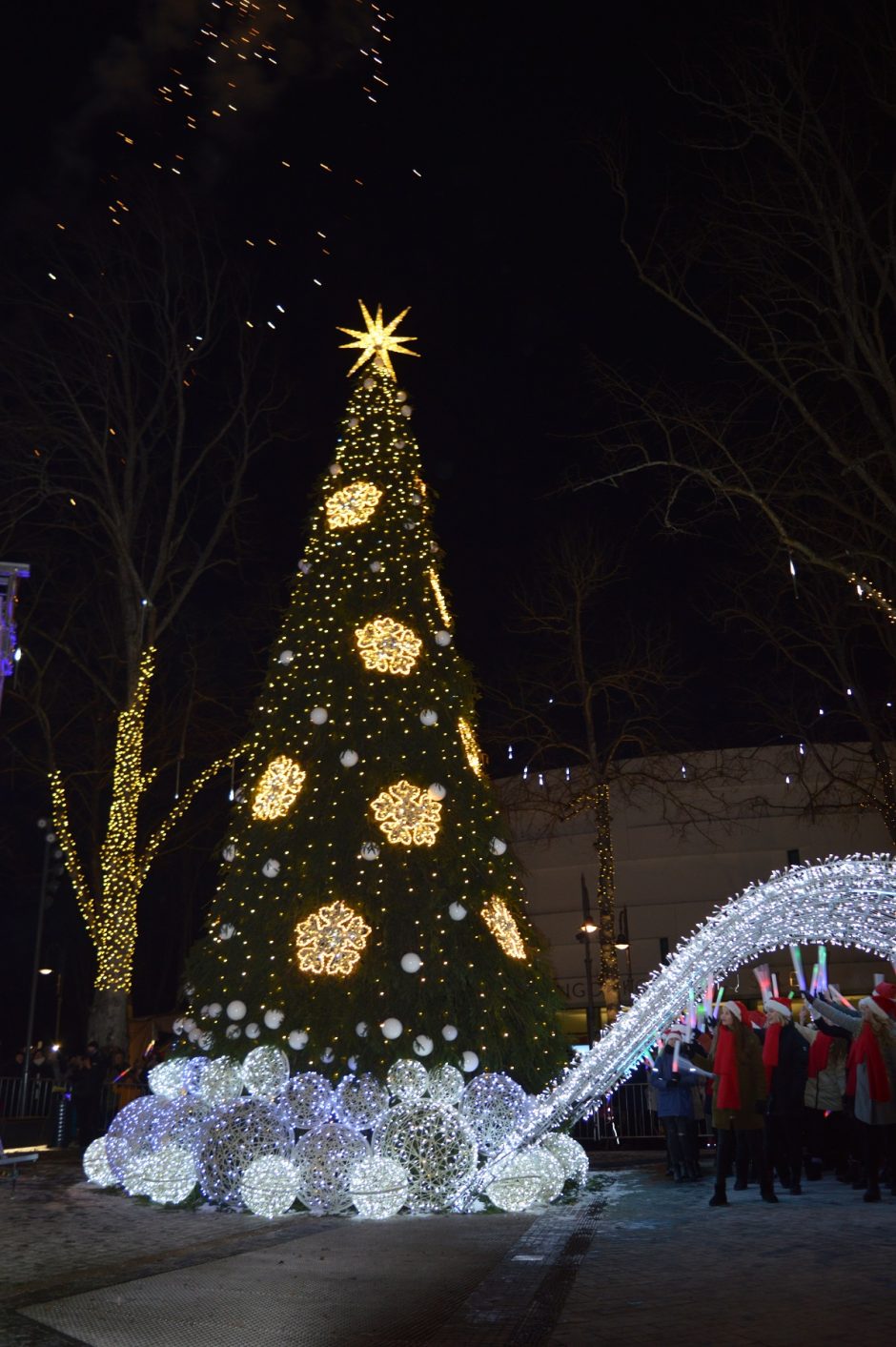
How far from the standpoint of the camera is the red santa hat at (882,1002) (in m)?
10.9

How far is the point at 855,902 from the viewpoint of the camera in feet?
32.1

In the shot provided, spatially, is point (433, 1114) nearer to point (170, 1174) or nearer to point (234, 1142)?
point (234, 1142)

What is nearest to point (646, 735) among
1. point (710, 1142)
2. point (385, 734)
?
point (710, 1142)

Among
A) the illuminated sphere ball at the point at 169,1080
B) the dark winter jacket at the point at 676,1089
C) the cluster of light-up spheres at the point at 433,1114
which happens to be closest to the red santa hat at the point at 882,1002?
the cluster of light-up spheres at the point at 433,1114

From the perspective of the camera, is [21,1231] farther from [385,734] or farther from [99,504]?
[99,504]

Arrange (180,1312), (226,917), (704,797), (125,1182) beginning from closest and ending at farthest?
(180,1312), (125,1182), (226,917), (704,797)

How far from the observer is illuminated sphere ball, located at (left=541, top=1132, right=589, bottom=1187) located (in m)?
10.8

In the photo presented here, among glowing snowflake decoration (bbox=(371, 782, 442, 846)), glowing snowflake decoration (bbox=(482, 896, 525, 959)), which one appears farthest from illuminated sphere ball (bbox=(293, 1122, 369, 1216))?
glowing snowflake decoration (bbox=(371, 782, 442, 846))

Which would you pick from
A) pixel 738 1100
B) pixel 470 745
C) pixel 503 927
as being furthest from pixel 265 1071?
pixel 738 1100

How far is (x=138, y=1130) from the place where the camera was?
10.9 m

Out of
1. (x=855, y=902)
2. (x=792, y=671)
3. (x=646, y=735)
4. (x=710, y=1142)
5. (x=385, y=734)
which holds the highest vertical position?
(x=792, y=671)

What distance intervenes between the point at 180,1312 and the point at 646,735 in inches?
818

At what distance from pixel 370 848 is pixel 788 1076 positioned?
468cm

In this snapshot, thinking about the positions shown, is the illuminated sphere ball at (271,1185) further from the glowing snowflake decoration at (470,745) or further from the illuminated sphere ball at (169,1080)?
the glowing snowflake decoration at (470,745)
